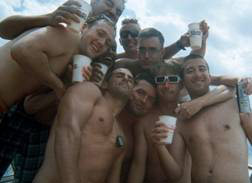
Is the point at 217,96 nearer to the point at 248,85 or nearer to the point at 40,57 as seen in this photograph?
the point at 248,85

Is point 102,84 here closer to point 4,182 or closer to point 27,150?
point 27,150

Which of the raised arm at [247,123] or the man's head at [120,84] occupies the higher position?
the man's head at [120,84]

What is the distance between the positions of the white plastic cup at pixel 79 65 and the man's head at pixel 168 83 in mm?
934

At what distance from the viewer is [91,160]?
95.5 inches

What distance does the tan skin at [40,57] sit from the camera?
216 cm

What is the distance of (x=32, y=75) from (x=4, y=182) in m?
2.57

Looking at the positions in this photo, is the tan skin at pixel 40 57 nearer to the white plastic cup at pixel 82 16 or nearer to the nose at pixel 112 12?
the white plastic cup at pixel 82 16

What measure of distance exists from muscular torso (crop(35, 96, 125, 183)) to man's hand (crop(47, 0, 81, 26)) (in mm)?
794

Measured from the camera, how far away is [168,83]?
119 inches

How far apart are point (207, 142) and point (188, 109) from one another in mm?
376

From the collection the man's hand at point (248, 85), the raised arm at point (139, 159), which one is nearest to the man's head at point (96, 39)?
the raised arm at point (139, 159)

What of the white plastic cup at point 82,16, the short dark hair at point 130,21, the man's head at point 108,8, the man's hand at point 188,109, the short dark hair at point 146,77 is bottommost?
the man's hand at point 188,109

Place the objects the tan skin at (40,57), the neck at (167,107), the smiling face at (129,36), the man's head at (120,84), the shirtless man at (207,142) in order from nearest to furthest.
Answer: the tan skin at (40,57), the shirtless man at (207,142), the man's head at (120,84), the neck at (167,107), the smiling face at (129,36)

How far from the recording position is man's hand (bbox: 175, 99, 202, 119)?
109 inches
